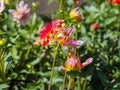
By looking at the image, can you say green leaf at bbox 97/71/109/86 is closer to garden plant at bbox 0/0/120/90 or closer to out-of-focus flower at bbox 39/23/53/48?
garden plant at bbox 0/0/120/90

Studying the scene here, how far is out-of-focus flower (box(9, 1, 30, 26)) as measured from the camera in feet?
9.62

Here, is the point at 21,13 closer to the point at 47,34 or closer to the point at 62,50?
the point at 62,50

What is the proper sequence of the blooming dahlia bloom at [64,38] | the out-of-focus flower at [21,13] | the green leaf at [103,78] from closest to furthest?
the blooming dahlia bloom at [64,38], the green leaf at [103,78], the out-of-focus flower at [21,13]

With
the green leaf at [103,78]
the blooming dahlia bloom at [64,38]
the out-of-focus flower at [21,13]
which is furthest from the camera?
the out-of-focus flower at [21,13]

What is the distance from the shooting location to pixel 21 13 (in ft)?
9.68

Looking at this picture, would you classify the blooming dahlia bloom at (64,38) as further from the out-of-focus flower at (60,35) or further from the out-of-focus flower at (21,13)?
the out-of-focus flower at (21,13)

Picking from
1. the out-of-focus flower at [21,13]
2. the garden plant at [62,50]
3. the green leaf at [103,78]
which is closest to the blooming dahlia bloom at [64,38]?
the garden plant at [62,50]

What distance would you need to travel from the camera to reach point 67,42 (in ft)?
6.17

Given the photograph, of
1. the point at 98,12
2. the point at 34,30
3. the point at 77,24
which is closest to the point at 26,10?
the point at 34,30

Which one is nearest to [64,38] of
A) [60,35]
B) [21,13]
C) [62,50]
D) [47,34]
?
[60,35]

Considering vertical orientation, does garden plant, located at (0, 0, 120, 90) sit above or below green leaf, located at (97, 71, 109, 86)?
above

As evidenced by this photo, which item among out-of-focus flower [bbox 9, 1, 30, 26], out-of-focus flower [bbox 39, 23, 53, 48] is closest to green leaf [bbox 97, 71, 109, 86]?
out-of-focus flower [bbox 39, 23, 53, 48]

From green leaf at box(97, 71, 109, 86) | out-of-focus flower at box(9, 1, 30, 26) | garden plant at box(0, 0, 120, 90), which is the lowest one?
green leaf at box(97, 71, 109, 86)

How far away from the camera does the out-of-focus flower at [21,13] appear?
2.93 m
